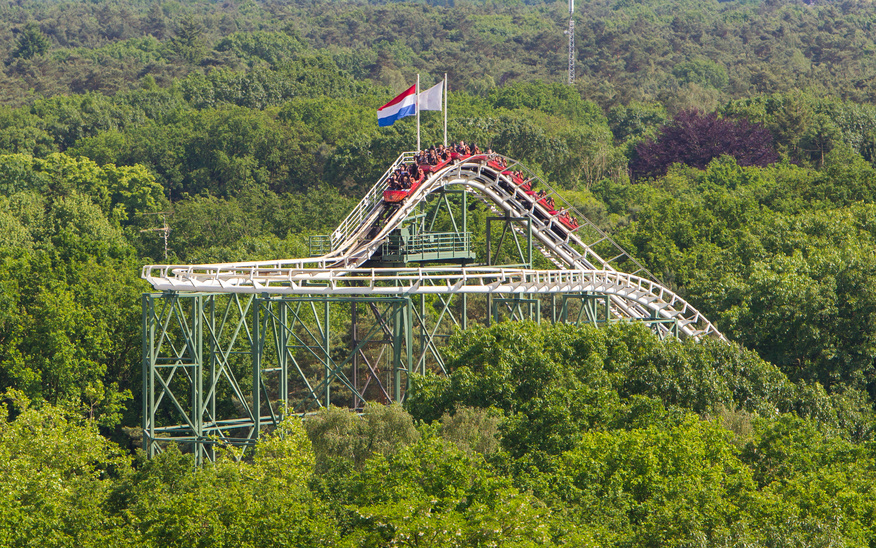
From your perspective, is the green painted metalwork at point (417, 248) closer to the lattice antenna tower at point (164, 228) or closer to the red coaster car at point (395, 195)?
the red coaster car at point (395, 195)

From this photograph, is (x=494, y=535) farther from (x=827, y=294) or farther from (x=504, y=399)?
(x=827, y=294)

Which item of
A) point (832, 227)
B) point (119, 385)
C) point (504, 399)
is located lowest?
point (119, 385)

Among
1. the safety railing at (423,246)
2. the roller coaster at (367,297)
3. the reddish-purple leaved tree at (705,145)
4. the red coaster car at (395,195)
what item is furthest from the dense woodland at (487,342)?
the red coaster car at (395,195)

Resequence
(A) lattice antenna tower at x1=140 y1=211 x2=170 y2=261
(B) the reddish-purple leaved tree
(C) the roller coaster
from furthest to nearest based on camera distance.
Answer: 1. (B) the reddish-purple leaved tree
2. (A) lattice antenna tower at x1=140 y1=211 x2=170 y2=261
3. (C) the roller coaster

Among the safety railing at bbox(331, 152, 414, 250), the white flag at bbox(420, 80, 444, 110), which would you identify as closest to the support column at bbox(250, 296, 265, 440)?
the safety railing at bbox(331, 152, 414, 250)

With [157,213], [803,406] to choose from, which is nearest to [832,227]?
Result: [803,406]

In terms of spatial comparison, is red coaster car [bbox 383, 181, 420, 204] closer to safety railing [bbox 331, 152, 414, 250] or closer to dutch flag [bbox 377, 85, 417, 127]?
safety railing [bbox 331, 152, 414, 250]

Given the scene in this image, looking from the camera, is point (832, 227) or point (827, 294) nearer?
point (827, 294)
